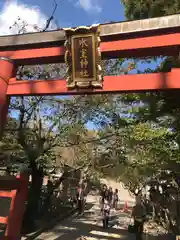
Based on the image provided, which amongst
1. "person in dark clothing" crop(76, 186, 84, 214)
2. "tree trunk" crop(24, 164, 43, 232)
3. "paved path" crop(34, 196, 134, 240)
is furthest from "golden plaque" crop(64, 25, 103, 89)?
"person in dark clothing" crop(76, 186, 84, 214)

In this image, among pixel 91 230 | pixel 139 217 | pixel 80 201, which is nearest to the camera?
pixel 139 217

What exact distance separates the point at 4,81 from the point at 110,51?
1954 millimetres

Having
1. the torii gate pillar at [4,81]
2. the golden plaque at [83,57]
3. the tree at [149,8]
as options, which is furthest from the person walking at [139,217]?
the golden plaque at [83,57]

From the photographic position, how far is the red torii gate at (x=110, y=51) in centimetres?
484

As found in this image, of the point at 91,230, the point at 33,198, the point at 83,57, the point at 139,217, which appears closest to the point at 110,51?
the point at 83,57

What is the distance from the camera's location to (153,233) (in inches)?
476

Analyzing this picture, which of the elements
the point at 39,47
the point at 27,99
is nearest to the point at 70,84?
the point at 39,47

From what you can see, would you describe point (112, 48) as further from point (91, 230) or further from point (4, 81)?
point (91, 230)

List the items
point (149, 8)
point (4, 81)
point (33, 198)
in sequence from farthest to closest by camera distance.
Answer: point (33, 198)
point (149, 8)
point (4, 81)

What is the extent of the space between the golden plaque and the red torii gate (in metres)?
0.12

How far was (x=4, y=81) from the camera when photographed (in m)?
5.62

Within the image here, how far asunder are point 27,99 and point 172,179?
6.19 m

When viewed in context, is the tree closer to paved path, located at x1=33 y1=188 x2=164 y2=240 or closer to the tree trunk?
the tree trunk

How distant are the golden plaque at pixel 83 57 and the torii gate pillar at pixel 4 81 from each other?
3.78ft
